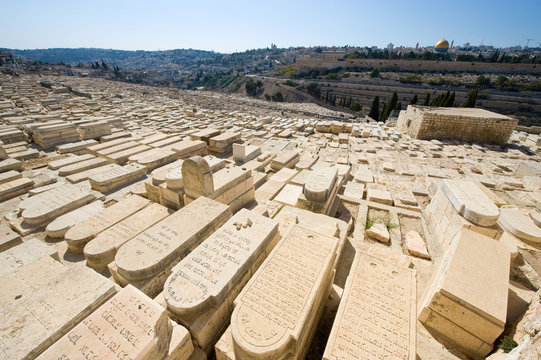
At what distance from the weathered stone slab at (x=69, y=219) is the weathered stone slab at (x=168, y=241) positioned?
2107 mm

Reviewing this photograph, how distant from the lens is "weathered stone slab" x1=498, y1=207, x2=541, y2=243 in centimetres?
434

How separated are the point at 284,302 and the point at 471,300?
Result: 2073 mm

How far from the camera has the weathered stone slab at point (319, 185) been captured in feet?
15.7

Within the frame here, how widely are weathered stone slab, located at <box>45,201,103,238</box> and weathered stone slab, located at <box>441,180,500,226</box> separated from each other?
7028mm

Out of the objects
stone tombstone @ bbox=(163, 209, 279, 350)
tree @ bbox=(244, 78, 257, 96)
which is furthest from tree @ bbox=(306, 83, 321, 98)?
stone tombstone @ bbox=(163, 209, 279, 350)

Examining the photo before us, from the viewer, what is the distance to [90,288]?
247 centimetres

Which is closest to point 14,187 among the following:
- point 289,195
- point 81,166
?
point 81,166

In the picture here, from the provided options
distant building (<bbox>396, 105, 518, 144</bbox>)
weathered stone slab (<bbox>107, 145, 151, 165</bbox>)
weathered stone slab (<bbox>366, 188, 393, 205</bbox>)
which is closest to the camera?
weathered stone slab (<bbox>366, 188, 393, 205</bbox>)

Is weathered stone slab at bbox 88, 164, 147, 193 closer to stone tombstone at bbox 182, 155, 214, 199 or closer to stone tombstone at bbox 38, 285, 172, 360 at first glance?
stone tombstone at bbox 182, 155, 214, 199

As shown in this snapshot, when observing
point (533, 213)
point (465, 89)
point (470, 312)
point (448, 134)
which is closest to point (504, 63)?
point (465, 89)

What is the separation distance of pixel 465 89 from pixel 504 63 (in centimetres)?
2204

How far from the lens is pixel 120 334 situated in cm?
204

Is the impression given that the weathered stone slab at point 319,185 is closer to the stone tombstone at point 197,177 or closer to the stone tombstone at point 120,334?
the stone tombstone at point 197,177

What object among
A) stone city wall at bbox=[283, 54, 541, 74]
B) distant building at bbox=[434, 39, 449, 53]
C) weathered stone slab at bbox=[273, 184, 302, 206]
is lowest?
weathered stone slab at bbox=[273, 184, 302, 206]
